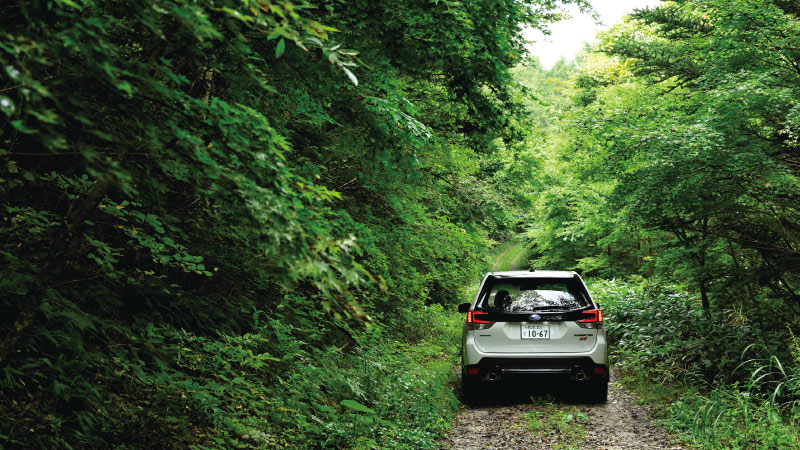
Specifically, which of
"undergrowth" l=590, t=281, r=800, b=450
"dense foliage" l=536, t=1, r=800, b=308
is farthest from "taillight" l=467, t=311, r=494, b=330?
"dense foliage" l=536, t=1, r=800, b=308

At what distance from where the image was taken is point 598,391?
7.26m

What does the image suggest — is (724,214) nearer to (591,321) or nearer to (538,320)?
(591,321)

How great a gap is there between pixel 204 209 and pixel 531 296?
4.50m

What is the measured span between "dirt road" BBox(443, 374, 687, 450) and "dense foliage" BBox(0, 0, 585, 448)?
486 millimetres

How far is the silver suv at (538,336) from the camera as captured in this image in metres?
6.86

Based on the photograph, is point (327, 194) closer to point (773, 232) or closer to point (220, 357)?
point (220, 357)

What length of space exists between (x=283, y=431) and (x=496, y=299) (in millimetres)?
3771

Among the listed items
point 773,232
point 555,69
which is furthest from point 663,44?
point 555,69

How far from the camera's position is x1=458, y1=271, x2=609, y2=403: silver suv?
6.86 meters

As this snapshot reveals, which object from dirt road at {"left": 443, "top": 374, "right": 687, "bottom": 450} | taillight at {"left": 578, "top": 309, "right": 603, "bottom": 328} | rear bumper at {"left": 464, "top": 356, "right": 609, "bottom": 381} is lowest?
dirt road at {"left": 443, "top": 374, "right": 687, "bottom": 450}

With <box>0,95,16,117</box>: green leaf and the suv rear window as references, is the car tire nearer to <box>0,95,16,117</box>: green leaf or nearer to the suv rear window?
the suv rear window

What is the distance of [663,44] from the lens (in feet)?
49.2

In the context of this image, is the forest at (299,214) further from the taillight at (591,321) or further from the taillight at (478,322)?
the taillight at (591,321)

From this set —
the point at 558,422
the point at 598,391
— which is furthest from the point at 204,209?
the point at 598,391
